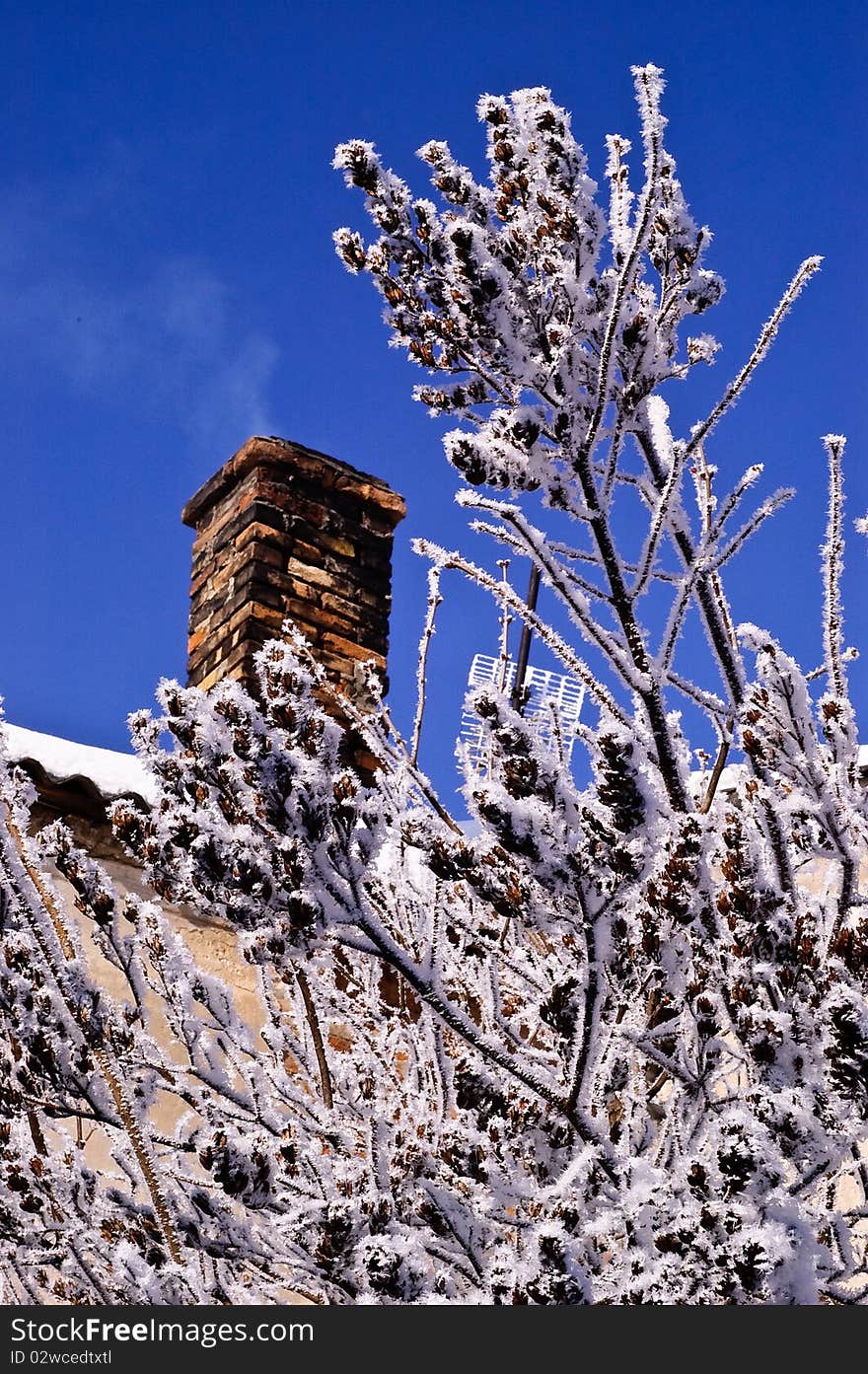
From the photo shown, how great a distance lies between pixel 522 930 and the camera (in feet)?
10.8

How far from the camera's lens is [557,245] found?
265 cm

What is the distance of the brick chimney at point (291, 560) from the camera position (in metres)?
5.74

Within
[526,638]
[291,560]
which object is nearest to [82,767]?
[291,560]

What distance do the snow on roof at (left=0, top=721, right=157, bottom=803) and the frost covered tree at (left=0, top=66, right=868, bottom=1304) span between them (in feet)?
4.91

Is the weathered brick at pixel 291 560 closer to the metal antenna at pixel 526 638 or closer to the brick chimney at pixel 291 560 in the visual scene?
the brick chimney at pixel 291 560

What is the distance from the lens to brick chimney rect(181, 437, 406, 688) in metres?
5.74

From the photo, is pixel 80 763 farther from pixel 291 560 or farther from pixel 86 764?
pixel 291 560

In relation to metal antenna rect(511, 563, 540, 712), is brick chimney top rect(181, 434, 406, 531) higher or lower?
higher

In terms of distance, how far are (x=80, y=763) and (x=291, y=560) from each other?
62.1 inches

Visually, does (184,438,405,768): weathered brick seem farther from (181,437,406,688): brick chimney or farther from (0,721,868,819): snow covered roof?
(0,721,868,819): snow covered roof

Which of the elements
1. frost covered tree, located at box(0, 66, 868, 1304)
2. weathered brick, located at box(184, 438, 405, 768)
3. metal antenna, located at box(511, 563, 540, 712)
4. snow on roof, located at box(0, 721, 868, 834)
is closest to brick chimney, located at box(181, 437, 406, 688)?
weathered brick, located at box(184, 438, 405, 768)

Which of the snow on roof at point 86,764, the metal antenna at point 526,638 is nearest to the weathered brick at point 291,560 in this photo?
the metal antenna at point 526,638

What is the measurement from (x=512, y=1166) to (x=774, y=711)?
86 cm

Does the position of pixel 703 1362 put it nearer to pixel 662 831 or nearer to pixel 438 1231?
pixel 438 1231
